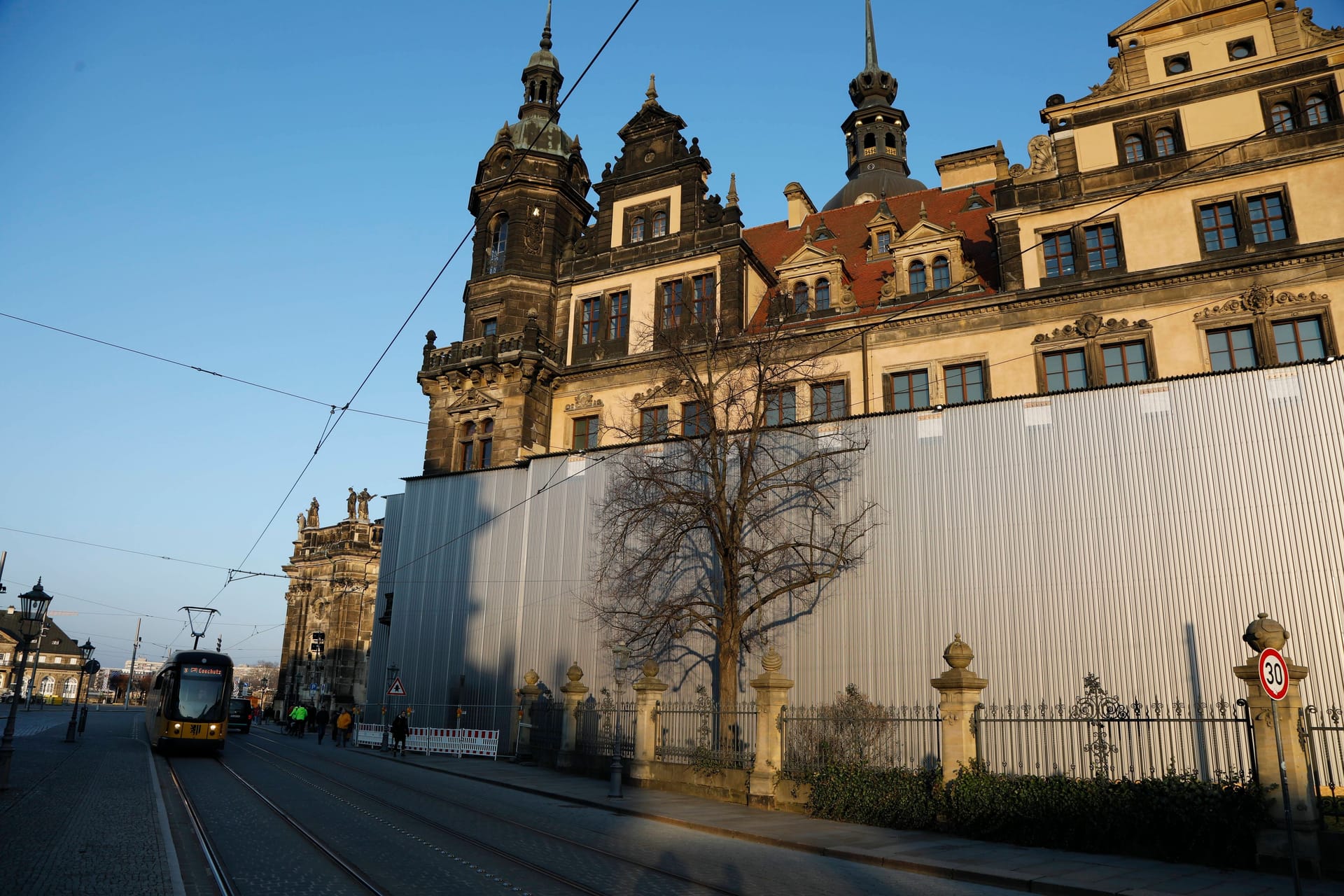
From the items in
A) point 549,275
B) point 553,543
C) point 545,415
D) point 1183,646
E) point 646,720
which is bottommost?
point 646,720

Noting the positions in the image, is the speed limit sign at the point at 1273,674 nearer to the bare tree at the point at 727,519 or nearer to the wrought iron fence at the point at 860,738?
the wrought iron fence at the point at 860,738

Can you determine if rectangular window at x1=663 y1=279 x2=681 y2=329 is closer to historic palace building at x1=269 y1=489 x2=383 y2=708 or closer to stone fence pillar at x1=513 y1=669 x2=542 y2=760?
stone fence pillar at x1=513 y1=669 x2=542 y2=760

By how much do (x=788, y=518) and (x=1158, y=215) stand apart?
14255mm

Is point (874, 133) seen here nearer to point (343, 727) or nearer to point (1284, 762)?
point (343, 727)

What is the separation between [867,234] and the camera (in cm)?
3622

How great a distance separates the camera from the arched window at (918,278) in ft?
96.7

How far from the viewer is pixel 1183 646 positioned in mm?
19656

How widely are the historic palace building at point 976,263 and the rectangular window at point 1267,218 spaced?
0.05 m

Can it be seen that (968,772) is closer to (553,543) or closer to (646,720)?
(646,720)

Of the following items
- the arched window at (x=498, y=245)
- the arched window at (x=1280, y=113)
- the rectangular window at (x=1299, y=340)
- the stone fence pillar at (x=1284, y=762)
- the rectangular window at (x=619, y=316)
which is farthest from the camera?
the arched window at (x=498, y=245)

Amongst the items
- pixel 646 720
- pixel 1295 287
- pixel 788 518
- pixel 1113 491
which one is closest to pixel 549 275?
pixel 788 518

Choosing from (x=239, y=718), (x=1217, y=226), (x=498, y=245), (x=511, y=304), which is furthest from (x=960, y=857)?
(x=239, y=718)

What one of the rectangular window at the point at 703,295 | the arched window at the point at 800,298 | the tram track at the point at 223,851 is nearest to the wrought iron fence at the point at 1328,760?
the tram track at the point at 223,851

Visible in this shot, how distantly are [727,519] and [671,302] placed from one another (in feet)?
39.5
